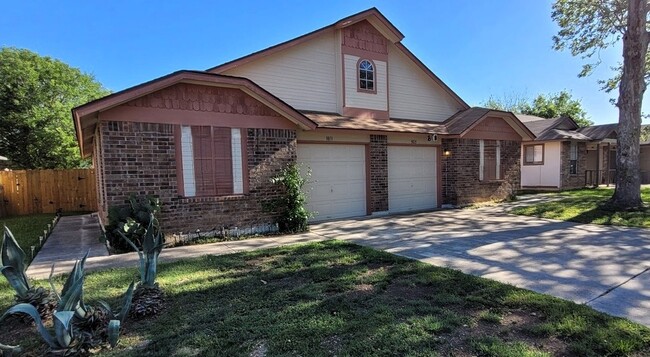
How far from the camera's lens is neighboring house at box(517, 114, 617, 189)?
19.0 m

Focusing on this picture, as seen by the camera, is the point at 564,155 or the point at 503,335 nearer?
the point at 503,335

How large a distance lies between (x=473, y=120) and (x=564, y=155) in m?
9.75

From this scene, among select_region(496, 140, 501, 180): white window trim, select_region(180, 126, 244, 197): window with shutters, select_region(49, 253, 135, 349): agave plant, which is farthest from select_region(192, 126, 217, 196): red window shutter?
select_region(496, 140, 501, 180): white window trim

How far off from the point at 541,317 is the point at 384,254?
289 centimetres

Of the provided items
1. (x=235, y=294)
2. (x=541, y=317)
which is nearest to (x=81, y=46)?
(x=235, y=294)

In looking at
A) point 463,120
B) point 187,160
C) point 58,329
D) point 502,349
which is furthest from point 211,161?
point 463,120

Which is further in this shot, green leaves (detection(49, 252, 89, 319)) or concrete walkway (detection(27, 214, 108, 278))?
concrete walkway (detection(27, 214, 108, 278))

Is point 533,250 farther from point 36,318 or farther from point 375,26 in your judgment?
point 375,26

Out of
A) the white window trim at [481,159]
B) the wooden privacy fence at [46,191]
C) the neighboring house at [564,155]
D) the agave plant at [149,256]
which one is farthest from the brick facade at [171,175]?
the neighboring house at [564,155]

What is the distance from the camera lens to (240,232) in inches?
331

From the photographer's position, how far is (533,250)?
6.52 meters

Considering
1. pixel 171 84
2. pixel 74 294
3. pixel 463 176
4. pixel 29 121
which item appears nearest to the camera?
pixel 74 294

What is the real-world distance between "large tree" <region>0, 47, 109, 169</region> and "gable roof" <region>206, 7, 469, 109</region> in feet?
62.7

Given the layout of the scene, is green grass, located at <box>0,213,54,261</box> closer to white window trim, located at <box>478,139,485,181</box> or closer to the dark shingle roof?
the dark shingle roof
